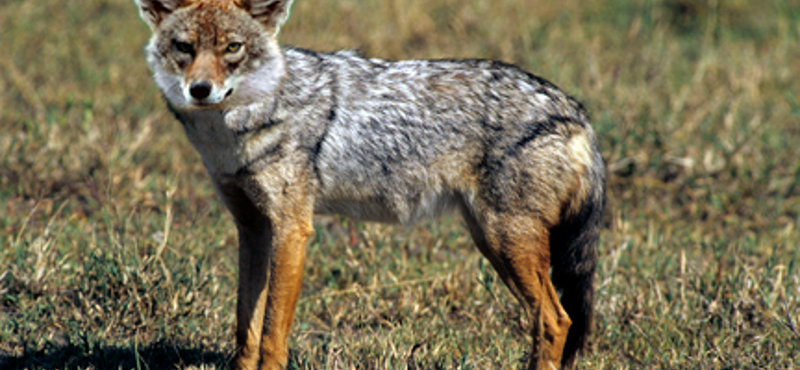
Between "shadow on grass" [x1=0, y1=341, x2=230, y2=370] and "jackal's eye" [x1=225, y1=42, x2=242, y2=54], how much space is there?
4.27 ft

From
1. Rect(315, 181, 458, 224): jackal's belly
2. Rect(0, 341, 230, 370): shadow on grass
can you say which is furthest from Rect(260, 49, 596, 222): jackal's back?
Rect(0, 341, 230, 370): shadow on grass

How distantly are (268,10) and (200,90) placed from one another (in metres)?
0.56

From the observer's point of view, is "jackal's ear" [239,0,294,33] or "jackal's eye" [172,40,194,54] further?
"jackal's ear" [239,0,294,33]

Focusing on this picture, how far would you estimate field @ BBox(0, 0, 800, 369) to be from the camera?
4375mm

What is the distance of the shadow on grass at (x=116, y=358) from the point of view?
13.4 ft

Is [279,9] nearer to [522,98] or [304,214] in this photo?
[304,214]

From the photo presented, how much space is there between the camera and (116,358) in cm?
414

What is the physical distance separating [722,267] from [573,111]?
4.29 feet

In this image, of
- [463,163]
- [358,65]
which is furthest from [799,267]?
[358,65]

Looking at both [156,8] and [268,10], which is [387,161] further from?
[156,8]

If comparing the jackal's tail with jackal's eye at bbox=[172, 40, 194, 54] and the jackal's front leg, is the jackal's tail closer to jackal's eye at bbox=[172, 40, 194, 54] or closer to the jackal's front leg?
the jackal's front leg

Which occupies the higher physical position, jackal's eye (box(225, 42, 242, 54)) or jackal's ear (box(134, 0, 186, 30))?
jackal's ear (box(134, 0, 186, 30))

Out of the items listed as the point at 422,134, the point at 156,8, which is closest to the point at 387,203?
the point at 422,134

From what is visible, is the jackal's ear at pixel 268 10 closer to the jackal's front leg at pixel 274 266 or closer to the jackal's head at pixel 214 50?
the jackal's head at pixel 214 50
